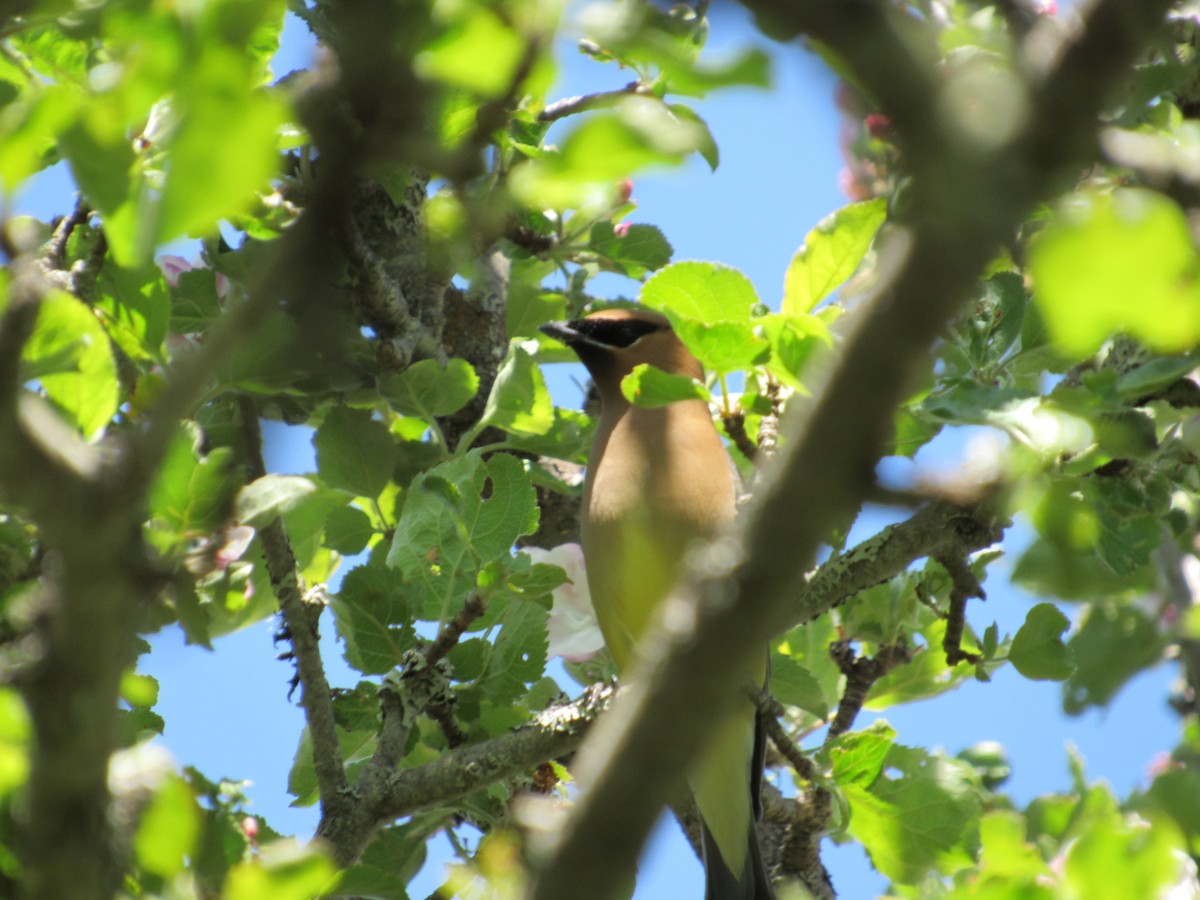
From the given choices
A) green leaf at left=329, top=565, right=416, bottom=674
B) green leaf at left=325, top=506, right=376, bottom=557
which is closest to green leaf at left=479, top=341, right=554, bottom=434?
green leaf at left=325, top=506, right=376, bottom=557

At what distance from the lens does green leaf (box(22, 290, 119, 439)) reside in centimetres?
153

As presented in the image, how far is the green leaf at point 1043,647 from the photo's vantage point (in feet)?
8.51

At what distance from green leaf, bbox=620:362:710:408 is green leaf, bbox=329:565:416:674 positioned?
92 centimetres

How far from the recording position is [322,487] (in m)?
3.29

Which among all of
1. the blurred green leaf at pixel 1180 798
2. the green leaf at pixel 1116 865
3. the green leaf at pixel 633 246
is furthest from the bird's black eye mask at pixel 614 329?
the green leaf at pixel 1116 865

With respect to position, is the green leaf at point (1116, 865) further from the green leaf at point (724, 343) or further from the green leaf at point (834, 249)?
the green leaf at point (834, 249)

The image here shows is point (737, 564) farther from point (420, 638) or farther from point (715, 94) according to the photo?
point (420, 638)

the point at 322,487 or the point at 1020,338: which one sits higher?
the point at 322,487

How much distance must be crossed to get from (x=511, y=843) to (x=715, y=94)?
61.8 inches

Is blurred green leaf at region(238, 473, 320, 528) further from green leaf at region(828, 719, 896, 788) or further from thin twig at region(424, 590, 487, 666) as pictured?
green leaf at region(828, 719, 896, 788)

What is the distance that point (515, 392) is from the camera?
3049 mm

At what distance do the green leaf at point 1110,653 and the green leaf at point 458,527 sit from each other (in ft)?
3.70

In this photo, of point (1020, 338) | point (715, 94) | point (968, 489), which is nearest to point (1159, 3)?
point (715, 94)

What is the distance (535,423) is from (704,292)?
90 cm
